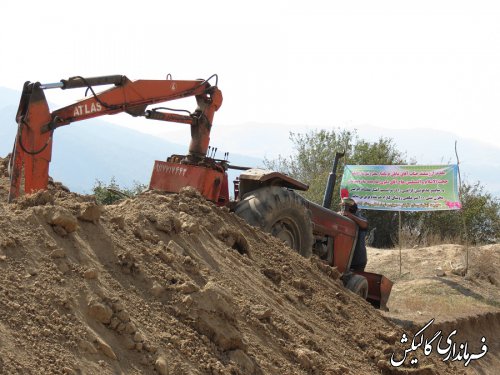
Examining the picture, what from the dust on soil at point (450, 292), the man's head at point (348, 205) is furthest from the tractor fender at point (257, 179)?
the dust on soil at point (450, 292)

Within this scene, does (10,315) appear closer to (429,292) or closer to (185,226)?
(185,226)

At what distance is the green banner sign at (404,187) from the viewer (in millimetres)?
17328

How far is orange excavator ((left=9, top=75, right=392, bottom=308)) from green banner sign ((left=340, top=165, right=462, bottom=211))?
614 cm

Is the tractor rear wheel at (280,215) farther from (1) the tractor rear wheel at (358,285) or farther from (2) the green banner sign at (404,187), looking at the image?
(2) the green banner sign at (404,187)

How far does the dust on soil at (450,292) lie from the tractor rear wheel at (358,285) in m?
0.52

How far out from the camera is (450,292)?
16.5m

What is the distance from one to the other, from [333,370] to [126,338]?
7.30 ft

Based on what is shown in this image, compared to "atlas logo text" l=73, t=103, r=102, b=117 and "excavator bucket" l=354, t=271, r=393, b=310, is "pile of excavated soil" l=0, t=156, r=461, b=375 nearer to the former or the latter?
"atlas logo text" l=73, t=103, r=102, b=117

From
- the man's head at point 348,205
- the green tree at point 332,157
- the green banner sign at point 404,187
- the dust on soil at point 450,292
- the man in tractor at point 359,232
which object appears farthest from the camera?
the green tree at point 332,157

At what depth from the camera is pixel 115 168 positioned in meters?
174

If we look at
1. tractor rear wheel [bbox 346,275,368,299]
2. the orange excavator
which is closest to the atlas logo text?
the orange excavator

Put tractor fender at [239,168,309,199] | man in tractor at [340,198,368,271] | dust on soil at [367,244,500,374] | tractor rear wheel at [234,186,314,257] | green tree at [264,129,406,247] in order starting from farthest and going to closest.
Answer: green tree at [264,129,406,247] < man in tractor at [340,198,368,271] < dust on soil at [367,244,500,374] < tractor fender at [239,168,309,199] < tractor rear wheel at [234,186,314,257]

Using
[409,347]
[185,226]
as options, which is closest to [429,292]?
[409,347]

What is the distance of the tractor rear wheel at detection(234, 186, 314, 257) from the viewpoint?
9.96 meters
